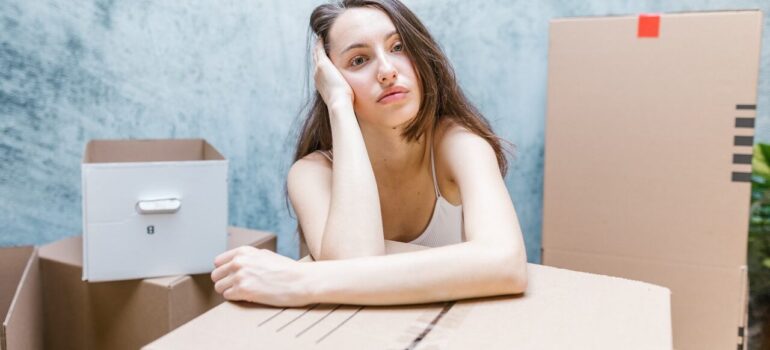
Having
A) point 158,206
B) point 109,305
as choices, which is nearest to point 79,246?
point 109,305

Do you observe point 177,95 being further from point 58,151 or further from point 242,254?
point 242,254

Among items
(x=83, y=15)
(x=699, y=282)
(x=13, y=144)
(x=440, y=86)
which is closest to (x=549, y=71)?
(x=440, y=86)

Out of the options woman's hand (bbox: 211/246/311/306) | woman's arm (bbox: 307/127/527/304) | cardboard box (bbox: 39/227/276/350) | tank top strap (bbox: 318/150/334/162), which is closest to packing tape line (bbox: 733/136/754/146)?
woman's arm (bbox: 307/127/527/304)

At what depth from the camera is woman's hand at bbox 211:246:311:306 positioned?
692 millimetres

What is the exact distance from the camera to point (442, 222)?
1.19 metres

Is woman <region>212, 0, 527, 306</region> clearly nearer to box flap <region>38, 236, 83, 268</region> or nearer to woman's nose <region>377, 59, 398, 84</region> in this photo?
woman's nose <region>377, 59, 398, 84</region>

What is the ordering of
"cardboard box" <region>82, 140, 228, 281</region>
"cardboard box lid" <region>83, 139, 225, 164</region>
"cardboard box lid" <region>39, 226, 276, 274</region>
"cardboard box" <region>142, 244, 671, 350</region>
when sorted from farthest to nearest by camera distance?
"cardboard box lid" <region>83, 139, 225, 164</region>
"cardboard box lid" <region>39, 226, 276, 274</region>
"cardboard box" <region>82, 140, 228, 281</region>
"cardboard box" <region>142, 244, 671, 350</region>

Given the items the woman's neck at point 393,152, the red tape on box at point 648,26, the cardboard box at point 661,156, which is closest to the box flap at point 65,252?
the woman's neck at point 393,152

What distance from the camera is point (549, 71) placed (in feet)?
4.56

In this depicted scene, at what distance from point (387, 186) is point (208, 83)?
33.2 inches

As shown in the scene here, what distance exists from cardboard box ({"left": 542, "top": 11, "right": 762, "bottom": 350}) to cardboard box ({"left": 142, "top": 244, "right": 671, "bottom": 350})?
2.15 ft

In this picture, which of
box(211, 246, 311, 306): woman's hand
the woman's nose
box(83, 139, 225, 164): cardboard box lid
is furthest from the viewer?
box(83, 139, 225, 164): cardboard box lid

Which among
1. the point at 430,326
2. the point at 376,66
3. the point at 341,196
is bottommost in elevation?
the point at 430,326

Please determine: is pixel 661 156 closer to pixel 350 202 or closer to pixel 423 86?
pixel 423 86
